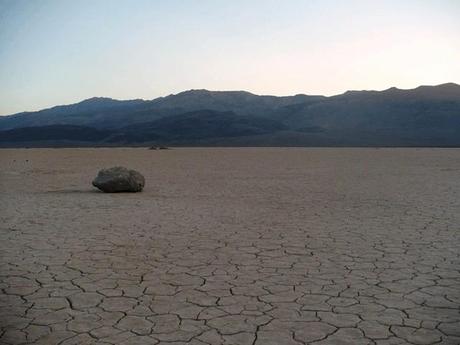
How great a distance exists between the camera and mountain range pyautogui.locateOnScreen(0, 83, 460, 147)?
241 ft

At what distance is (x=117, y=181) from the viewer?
1160 cm

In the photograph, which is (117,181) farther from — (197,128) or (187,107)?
(187,107)

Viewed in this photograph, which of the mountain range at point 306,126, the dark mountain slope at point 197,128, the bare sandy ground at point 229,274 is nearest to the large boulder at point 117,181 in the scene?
the bare sandy ground at point 229,274

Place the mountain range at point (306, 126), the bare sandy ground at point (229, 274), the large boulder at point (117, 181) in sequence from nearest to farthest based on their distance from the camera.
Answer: the bare sandy ground at point (229, 274)
the large boulder at point (117, 181)
the mountain range at point (306, 126)

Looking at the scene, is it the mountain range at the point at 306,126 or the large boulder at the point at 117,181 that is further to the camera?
the mountain range at the point at 306,126

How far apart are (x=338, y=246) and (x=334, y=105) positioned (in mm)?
96131

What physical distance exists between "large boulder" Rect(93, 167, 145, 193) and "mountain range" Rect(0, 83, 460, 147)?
56376 mm

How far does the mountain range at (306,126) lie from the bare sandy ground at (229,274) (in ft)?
195

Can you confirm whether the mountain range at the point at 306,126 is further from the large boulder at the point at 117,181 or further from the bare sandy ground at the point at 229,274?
the bare sandy ground at the point at 229,274

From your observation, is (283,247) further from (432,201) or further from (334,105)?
(334,105)

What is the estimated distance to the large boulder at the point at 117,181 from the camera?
11617 mm

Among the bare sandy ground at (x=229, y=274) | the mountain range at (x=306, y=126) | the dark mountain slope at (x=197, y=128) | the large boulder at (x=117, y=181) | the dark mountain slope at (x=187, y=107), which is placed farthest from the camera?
the dark mountain slope at (x=187, y=107)

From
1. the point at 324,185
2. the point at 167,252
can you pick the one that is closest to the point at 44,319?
the point at 167,252

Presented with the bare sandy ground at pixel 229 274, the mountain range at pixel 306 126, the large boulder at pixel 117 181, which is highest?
the mountain range at pixel 306 126
